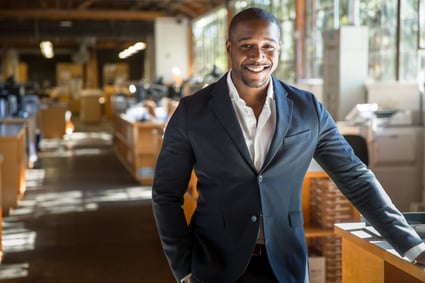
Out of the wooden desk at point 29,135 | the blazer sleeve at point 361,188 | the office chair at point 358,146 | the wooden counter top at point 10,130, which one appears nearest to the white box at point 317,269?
the office chair at point 358,146

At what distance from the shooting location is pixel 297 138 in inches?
80.6

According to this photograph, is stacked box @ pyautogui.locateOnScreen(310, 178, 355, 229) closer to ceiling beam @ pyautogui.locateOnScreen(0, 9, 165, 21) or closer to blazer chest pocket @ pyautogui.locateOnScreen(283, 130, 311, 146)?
blazer chest pocket @ pyautogui.locateOnScreen(283, 130, 311, 146)

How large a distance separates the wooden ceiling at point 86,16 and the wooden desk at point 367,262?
1465 centimetres

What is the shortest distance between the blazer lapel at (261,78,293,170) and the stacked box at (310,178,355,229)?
2144 millimetres

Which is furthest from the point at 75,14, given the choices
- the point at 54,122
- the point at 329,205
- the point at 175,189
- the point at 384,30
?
the point at 175,189

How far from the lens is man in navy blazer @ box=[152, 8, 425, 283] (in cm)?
199

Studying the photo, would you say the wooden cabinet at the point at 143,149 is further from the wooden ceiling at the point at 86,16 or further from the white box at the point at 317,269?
the wooden ceiling at the point at 86,16

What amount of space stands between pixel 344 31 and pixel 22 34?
1222 cm

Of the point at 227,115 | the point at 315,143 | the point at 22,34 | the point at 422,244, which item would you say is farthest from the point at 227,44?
the point at 22,34

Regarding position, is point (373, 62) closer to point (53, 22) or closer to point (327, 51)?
point (327, 51)

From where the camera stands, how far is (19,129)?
27.7ft

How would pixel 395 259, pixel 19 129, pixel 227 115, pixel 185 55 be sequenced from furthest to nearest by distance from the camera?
pixel 185 55 → pixel 19 129 → pixel 395 259 → pixel 227 115

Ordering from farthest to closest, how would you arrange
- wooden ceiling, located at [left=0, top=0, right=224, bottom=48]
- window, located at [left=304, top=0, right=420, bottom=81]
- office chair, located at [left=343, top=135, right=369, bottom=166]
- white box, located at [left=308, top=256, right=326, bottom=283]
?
1. wooden ceiling, located at [left=0, top=0, right=224, bottom=48]
2. window, located at [left=304, top=0, right=420, bottom=81]
3. office chair, located at [left=343, top=135, right=369, bottom=166]
4. white box, located at [left=308, top=256, right=326, bottom=283]

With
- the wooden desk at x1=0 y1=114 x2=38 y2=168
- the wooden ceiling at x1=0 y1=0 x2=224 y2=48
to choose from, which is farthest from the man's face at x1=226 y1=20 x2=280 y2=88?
the wooden ceiling at x1=0 y1=0 x2=224 y2=48
